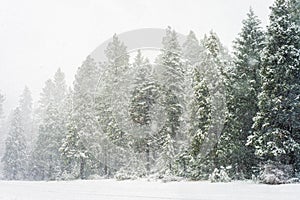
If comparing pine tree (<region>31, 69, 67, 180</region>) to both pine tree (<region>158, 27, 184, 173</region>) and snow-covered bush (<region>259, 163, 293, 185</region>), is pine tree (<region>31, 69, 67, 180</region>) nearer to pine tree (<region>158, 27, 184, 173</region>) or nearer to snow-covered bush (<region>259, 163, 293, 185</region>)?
pine tree (<region>158, 27, 184, 173</region>)

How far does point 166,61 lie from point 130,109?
6167mm

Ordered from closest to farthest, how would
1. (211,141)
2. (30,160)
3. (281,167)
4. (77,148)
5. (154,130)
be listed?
1. (281,167)
2. (211,141)
3. (154,130)
4. (77,148)
5. (30,160)

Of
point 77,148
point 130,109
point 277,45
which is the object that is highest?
point 277,45

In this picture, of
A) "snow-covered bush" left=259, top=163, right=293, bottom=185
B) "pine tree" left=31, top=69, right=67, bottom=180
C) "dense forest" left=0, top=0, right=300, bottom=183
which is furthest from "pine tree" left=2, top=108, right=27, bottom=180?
"snow-covered bush" left=259, top=163, right=293, bottom=185

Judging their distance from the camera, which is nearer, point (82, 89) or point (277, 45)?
point (277, 45)

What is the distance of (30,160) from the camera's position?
57.1m

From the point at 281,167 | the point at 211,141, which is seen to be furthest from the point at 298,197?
the point at 211,141

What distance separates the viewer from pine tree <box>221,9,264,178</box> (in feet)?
87.5

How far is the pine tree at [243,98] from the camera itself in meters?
26.7

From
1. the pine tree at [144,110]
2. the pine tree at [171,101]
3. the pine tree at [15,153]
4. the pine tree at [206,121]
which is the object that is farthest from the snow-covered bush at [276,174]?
the pine tree at [15,153]

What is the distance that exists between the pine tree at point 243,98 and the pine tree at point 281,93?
125 inches

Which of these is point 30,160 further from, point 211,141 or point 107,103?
point 211,141

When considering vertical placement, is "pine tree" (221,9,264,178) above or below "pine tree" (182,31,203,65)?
below

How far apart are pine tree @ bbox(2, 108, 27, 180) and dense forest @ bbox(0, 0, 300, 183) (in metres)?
7.58
